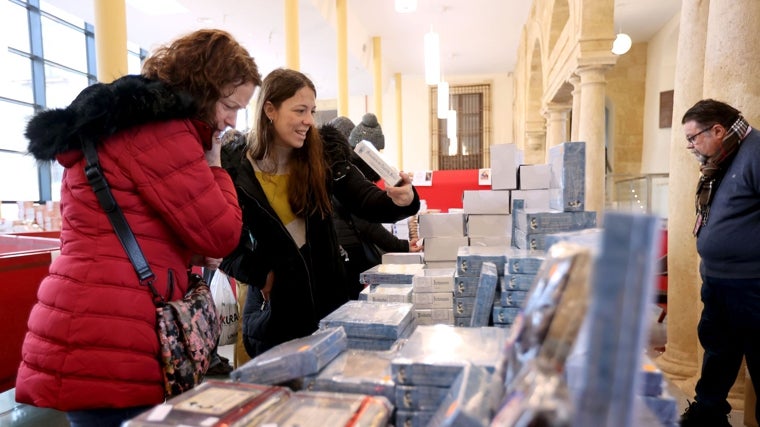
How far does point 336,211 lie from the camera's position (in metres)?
2.69

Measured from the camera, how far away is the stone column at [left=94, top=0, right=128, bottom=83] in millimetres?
4332

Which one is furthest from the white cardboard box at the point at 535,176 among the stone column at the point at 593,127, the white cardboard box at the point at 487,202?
the stone column at the point at 593,127

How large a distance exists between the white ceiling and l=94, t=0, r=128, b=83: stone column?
14.8ft

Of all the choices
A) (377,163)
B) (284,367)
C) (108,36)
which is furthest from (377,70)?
(284,367)

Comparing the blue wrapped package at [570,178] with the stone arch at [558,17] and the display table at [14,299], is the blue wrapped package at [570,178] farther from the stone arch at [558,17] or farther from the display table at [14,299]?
the stone arch at [558,17]

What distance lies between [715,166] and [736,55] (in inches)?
31.1

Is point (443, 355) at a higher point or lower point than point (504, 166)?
lower

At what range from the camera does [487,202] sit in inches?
108

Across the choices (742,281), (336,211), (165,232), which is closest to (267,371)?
(165,232)

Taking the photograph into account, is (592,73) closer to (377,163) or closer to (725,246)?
(725,246)

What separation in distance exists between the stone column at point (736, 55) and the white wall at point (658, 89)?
970 cm

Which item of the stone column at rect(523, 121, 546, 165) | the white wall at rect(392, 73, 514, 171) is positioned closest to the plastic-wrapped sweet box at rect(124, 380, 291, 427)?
the stone column at rect(523, 121, 546, 165)

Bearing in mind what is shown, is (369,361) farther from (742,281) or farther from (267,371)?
(742,281)

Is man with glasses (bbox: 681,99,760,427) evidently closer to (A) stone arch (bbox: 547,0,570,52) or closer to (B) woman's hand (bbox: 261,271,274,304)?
(B) woman's hand (bbox: 261,271,274,304)
